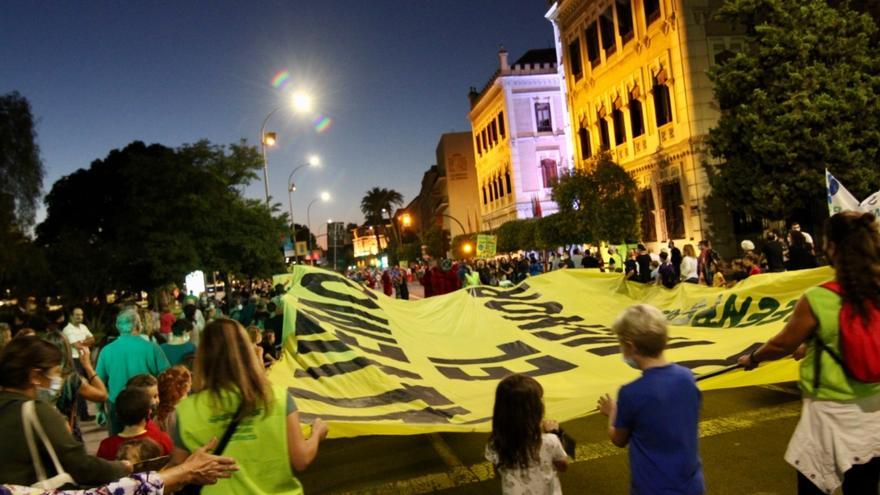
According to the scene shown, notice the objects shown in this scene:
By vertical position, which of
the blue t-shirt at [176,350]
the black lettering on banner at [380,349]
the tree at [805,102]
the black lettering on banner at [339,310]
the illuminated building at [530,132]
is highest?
the illuminated building at [530,132]

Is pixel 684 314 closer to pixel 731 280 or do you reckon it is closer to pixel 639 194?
pixel 731 280

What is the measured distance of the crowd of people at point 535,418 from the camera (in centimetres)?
259

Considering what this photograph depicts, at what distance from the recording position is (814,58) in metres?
21.5

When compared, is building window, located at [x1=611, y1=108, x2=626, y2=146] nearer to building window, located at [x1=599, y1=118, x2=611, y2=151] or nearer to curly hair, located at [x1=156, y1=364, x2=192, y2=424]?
building window, located at [x1=599, y1=118, x2=611, y2=151]

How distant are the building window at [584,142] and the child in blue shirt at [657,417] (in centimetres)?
3401

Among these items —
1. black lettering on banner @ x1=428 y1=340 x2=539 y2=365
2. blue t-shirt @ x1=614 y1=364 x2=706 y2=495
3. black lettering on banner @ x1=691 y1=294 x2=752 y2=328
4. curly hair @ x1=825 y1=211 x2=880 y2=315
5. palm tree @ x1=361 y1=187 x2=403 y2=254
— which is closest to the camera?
blue t-shirt @ x1=614 y1=364 x2=706 y2=495

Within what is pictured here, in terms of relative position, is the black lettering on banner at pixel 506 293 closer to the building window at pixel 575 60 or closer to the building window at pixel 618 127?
the building window at pixel 618 127

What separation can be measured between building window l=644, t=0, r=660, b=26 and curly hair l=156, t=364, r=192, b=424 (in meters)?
27.6

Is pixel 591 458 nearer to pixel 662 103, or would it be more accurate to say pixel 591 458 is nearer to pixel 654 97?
pixel 662 103

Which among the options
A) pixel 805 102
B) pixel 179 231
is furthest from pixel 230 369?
pixel 179 231

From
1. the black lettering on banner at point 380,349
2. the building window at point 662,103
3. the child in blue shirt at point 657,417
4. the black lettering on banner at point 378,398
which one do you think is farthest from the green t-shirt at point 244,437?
the building window at point 662,103

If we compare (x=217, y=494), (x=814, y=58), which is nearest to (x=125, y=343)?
(x=217, y=494)

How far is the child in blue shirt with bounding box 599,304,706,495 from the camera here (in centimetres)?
290

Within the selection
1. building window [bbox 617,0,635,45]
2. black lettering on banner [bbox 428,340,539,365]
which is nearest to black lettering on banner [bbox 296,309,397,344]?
black lettering on banner [bbox 428,340,539,365]
